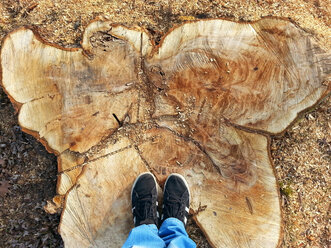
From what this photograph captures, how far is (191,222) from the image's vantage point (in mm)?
1891

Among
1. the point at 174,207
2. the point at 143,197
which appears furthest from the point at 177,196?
the point at 143,197

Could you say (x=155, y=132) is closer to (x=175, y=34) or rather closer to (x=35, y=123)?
(x=175, y=34)

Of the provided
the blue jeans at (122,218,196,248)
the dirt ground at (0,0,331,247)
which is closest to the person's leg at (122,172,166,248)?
the blue jeans at (122,218,196,248)

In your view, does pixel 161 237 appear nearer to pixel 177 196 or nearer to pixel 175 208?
pixel 175 208

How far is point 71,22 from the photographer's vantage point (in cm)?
196

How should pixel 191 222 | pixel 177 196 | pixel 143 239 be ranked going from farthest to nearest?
pixel 191 222 → pixel 177 196 → pixel 143 239

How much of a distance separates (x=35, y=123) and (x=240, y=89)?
58.4 inches

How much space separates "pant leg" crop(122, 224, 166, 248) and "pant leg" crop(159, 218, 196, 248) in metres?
0.08

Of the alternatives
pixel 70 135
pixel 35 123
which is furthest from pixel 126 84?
pixel 35 123

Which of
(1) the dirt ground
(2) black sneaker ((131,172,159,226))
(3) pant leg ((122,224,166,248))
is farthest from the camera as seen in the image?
(1) the dirt ground

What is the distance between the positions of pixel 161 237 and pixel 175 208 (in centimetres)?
24

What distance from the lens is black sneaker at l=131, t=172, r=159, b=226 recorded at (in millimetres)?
1666

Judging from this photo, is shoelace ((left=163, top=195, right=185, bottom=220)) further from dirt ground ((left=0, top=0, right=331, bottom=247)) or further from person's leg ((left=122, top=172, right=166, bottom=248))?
dirt ground ((left=0, top=0, right=331, bottom=247))

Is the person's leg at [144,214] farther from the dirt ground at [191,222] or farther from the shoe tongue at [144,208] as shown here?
the dirt ground at [191,222]
